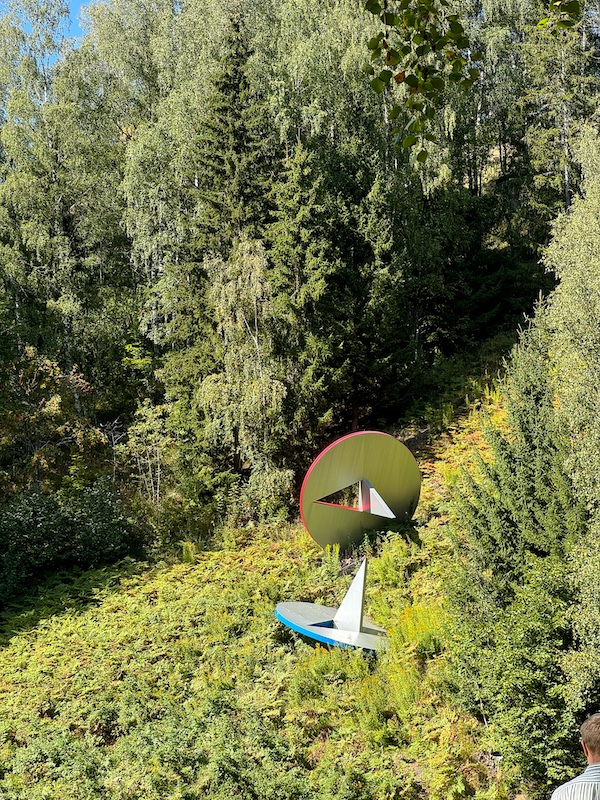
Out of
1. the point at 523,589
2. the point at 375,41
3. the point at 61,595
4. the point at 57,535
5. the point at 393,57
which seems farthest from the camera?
the point at 57,535

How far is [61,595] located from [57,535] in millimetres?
1417

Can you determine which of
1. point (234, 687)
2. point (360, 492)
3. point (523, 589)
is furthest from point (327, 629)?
point (523, 589)

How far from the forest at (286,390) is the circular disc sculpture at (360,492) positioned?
17.3 inches

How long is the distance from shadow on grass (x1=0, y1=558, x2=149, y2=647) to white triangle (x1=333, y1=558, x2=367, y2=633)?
5.15 metres

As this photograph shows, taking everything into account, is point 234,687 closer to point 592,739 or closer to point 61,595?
point 61,595

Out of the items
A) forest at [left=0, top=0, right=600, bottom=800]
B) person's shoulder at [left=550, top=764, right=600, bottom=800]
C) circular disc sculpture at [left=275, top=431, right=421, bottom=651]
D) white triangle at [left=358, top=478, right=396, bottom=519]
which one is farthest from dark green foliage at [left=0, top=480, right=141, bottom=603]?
person's shoulder at [left=550, top=764, right=600, bottom=800]

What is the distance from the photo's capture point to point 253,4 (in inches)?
914

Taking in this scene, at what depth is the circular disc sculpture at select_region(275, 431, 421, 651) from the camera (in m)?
11.2

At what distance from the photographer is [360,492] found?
1250cm

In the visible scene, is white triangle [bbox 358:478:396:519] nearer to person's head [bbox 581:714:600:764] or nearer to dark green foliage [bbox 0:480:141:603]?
dark green foliage [bbox 0:480:141:603]

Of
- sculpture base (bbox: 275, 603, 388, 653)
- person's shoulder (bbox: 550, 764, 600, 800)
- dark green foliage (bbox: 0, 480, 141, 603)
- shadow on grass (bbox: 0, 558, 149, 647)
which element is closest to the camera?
person's shoulder (bbox: 550, 764, 600, 800)

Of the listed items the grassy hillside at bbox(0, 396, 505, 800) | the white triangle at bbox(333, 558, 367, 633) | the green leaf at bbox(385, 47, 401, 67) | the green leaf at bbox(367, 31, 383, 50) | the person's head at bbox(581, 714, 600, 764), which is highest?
the green leaf at bbox(367, 31, 383, 50)

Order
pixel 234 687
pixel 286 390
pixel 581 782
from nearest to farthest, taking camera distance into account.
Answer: pixel 581 782
pixel 234 687
pixel 286 390

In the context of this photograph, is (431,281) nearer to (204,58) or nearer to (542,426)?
(204,58)
